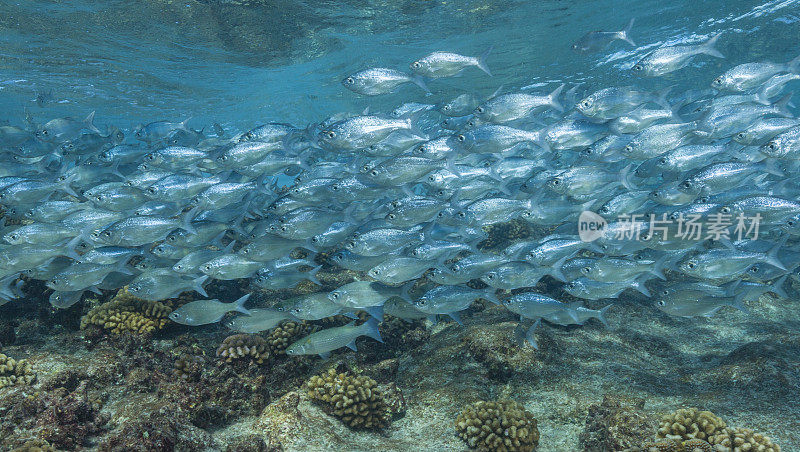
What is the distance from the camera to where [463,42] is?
19562mm

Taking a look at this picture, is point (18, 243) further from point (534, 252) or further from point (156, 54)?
point (156, 54)

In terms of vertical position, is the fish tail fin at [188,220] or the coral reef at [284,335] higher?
the fish tail fin at [188,220]

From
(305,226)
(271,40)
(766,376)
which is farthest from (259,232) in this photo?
(271,40)

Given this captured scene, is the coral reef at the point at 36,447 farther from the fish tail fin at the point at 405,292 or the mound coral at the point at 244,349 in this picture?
the fish tail fin at the point at 405,292

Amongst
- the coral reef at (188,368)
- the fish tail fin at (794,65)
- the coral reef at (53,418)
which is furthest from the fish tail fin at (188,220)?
the fish tail fin at (794,65)

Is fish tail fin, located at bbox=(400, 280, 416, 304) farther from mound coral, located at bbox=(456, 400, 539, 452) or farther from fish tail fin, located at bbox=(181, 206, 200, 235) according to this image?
fish tail fin, located at bbox=(181, 206, 200, 235)

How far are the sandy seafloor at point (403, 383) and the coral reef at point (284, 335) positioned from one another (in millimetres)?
184

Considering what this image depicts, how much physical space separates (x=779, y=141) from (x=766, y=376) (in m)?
3.36

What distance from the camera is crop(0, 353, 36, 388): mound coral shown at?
16.5 feet

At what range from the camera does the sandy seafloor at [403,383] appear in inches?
159

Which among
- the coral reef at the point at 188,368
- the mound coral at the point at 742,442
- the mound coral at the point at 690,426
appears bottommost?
the coral reef at the point at 188,368

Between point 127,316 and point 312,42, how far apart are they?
15.8 meters

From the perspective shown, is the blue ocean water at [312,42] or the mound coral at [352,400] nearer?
the mound coral at [352,400]

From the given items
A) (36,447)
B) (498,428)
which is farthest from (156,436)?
(498,428)
